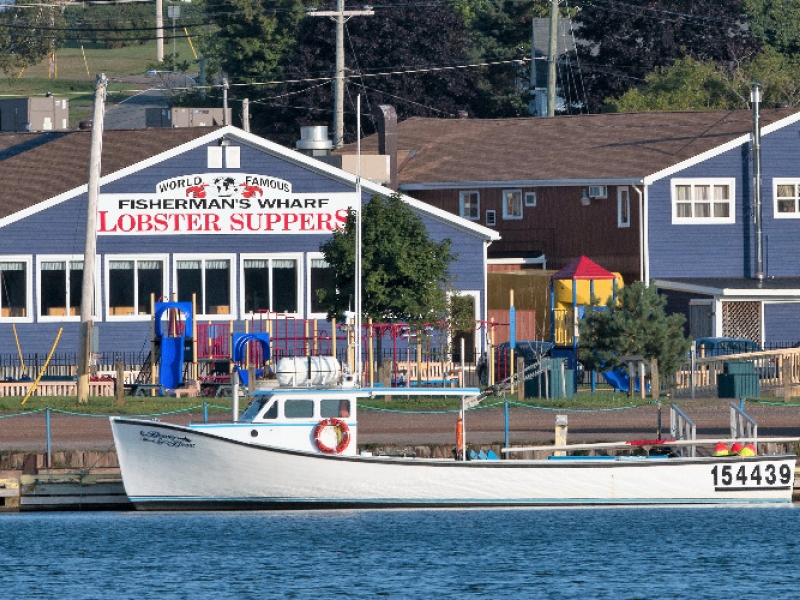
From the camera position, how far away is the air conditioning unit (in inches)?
2325

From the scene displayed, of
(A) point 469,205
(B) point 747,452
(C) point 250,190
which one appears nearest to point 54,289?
(C) point 250,190

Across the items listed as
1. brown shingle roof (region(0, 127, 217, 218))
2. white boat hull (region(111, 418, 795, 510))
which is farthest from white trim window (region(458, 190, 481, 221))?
white boat hull (region(111, 418, 795, 510))

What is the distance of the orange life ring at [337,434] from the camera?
33.1 m

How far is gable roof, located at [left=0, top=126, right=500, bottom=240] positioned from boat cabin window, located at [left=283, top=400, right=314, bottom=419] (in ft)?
65.2

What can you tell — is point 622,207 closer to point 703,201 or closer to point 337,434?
point 703,201

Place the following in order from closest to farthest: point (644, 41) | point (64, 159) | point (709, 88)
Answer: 1. point (64, 159)
2. point (709, 88)
3. point (644, 41)

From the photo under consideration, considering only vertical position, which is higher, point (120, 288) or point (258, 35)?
point (258, 35)

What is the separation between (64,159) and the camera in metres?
57.3

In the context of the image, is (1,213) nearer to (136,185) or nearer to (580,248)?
(136,185)

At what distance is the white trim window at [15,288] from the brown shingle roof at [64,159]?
1.43 metres

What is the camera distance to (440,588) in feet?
92.9

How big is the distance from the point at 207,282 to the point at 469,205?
11860 mm

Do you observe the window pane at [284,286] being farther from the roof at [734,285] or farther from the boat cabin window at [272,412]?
the boat cabin window at [272,412]

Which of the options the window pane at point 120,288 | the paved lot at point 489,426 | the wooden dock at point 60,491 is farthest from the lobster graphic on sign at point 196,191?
the wooden dock at point 60,491
